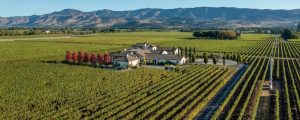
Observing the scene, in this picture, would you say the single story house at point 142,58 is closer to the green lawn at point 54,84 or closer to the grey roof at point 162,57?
the grey roof at point 162,57

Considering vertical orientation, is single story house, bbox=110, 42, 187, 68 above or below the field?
above

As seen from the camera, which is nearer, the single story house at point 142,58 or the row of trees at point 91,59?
the row of trees at point 91,59

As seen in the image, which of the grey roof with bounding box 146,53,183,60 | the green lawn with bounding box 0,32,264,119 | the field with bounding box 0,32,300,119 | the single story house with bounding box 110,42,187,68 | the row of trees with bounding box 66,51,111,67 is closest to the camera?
the field with bounding box 0,32,300,119

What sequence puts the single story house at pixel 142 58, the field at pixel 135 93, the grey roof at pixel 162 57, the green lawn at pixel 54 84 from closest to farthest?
the field at pixel 135 93, the green lawn at pixel 54 84, the single story house at pixel 142 58, the grey roof at pixel 162 57

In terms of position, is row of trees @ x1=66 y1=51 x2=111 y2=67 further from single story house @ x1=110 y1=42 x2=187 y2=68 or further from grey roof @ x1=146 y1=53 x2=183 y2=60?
grey roof @ x1=146 y1=53 x2=183 y2=60

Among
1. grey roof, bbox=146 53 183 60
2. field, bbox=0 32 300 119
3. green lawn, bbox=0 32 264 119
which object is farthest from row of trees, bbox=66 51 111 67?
grey roof, bbox=146 53 183 60

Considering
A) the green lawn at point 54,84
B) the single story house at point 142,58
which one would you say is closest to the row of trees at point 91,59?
the single story house at point 142,58

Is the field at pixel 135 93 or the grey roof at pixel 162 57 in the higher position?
the grey roof at pixel 162 57

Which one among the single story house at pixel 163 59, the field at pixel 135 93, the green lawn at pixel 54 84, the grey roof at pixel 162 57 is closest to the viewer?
the field at pixel 135 93

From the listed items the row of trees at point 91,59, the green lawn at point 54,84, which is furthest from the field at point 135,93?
the row of trees at point 91,59

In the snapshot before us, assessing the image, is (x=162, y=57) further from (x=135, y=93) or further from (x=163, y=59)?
(x=135, y=93)

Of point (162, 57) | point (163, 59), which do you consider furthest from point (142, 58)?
point (163, 59)

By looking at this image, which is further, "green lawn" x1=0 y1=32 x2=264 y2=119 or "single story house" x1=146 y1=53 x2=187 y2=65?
"single story house" x1=146 y1=53 x2=187 y2=65
